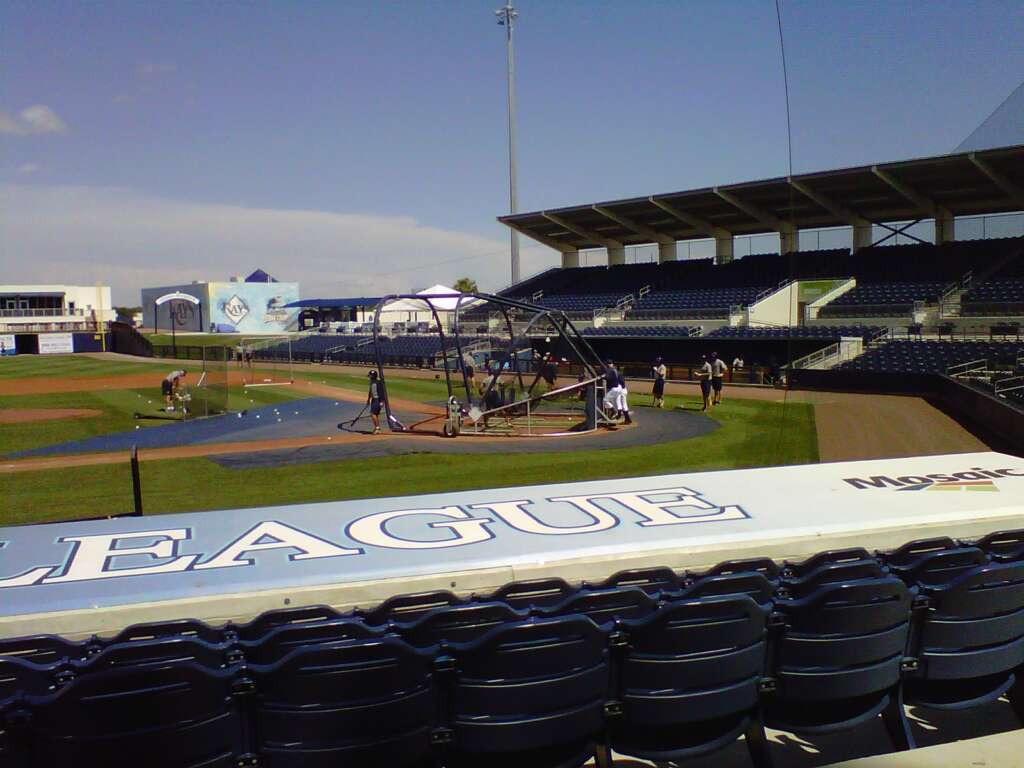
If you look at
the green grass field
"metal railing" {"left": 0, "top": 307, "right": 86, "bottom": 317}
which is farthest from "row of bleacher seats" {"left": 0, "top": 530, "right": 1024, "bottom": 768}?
"metal railing" {"left": 0, "top": 307, "right": 86, "bottom": 317}

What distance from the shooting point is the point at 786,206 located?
38.8 m

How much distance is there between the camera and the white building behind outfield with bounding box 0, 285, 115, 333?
76000 millimetres

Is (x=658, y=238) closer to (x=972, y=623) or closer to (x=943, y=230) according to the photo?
(x=943, y=230)

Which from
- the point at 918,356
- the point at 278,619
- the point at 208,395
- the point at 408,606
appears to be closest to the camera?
the point at 278,619

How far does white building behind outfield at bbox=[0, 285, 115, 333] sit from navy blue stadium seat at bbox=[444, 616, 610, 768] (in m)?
78.5

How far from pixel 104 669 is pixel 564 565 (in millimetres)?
2009

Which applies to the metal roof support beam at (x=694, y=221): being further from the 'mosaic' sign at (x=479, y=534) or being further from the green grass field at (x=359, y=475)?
the 'mosaic' sign at (x=479, y=534)

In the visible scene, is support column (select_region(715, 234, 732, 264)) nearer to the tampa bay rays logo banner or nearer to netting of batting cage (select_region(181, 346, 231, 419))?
netting of batting cage (select_region(181, 346, 231, 419))

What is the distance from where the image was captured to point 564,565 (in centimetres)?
393

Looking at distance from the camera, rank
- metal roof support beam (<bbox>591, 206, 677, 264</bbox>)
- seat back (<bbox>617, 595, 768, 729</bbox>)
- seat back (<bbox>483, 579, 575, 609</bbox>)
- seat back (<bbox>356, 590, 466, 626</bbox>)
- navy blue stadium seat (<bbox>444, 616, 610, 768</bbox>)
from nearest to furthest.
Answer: navy blue stadium seat (<bbox>444, 616, 610, 768</bbox>) → seat back (<bbox>617, 595, 768, 729</bbox>) → seat back (<bbox>356, 590, 466, 626</bbox>) → seat back (<bbox>483, 579, 575, 609</bbox>) → metal roof support beam (<bbox>591, 206, 677, 264</bbox>)

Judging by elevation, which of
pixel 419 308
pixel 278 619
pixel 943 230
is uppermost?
pixel 943 230

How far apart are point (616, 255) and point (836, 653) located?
50803 millimetres

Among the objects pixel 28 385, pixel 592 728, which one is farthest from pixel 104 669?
pixel 28 385

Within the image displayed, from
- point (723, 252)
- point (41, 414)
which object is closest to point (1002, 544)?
point (41, 414)
